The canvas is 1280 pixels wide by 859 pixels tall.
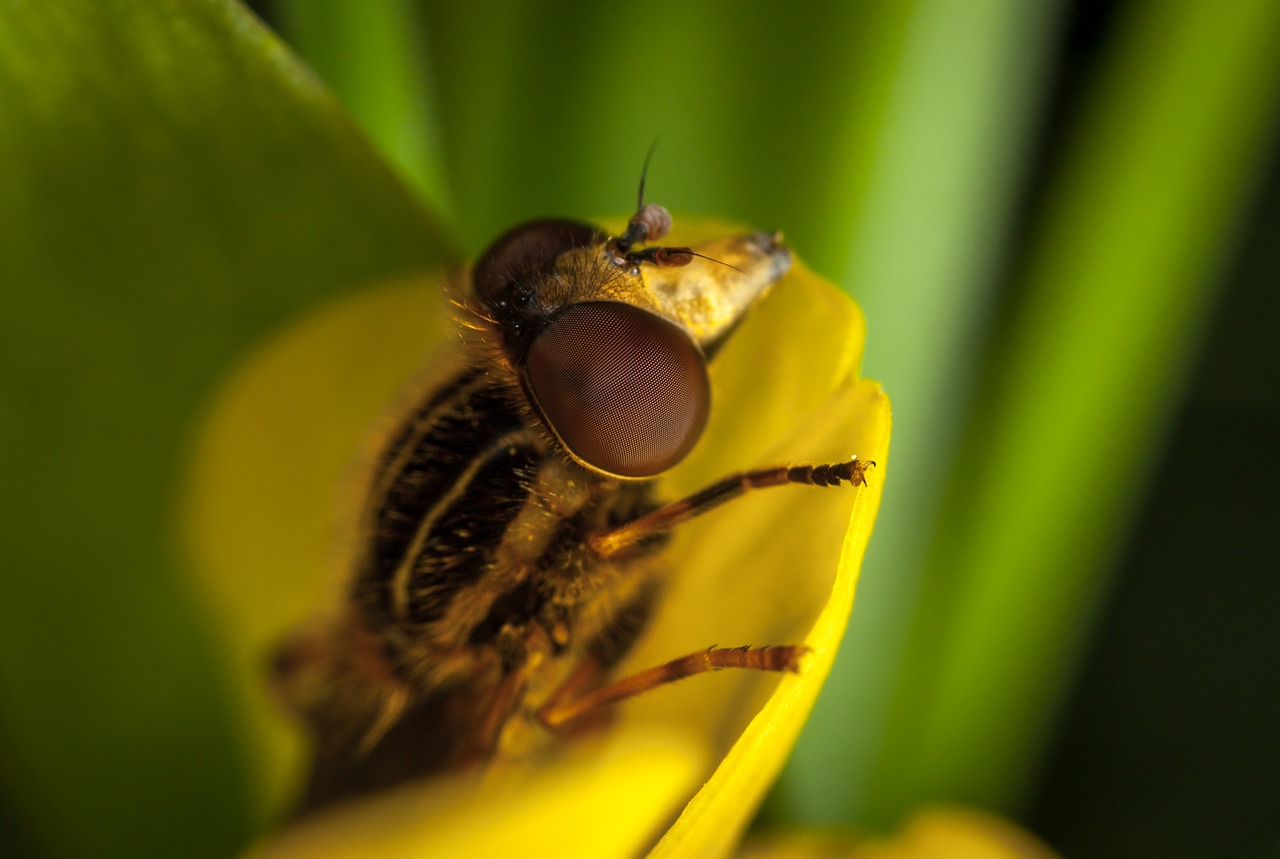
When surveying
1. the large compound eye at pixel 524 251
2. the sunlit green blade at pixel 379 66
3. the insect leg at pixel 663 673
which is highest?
the sunlit green blade at pixel 379 66

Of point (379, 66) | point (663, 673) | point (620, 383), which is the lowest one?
point (663, 673)

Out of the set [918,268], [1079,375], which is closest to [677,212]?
[918,268]

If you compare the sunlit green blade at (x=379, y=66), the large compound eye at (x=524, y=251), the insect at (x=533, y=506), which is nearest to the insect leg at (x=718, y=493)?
the insect at (x=533, y=506)

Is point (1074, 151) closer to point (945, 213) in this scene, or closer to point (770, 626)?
point (945, 213)

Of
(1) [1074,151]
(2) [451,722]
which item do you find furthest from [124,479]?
(1) [1074,151]

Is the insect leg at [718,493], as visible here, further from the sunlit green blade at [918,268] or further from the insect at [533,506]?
the sunlit green blade at [918,268]

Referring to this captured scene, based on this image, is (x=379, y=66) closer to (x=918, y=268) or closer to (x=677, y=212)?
(x=677, y=212)

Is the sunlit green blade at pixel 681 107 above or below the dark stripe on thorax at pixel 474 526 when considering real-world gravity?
above
